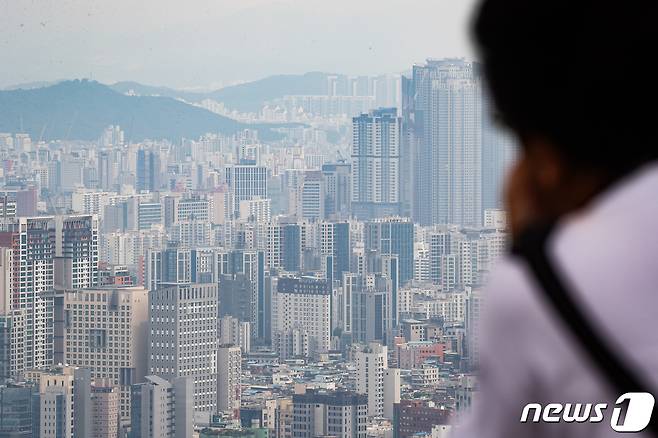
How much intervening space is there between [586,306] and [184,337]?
15252mm

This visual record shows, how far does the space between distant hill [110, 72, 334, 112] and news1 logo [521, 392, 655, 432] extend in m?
23.5

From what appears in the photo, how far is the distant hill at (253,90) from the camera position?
23.8 meters

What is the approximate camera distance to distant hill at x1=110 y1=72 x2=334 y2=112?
23.8 m

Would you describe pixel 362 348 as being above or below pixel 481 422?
below

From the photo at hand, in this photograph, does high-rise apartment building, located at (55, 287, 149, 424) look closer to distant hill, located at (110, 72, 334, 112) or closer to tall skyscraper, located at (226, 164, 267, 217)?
tall skyscraper, located at (226, 164, 267, 217)

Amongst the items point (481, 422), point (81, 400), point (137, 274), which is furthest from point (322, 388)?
point (481, 422)

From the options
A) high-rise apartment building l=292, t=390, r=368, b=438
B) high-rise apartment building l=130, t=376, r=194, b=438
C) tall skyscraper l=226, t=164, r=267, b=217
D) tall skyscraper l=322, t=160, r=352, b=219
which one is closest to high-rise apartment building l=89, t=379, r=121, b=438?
high-rise apartment building l=130, t=376, r=194, b=438

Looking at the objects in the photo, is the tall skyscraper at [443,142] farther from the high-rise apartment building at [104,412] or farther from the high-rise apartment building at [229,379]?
the high-rise apartment building at [104,412]

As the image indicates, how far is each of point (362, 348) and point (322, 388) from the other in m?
1.51

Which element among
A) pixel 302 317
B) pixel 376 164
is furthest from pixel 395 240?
pixel 376 164

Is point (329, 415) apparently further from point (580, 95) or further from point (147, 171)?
point (580, 95)

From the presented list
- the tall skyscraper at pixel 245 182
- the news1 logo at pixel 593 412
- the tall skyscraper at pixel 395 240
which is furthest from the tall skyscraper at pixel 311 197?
the news1 logo at pixel 593 412

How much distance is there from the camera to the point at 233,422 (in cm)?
1353

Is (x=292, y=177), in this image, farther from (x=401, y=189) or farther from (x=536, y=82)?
(x=536, y=82)
